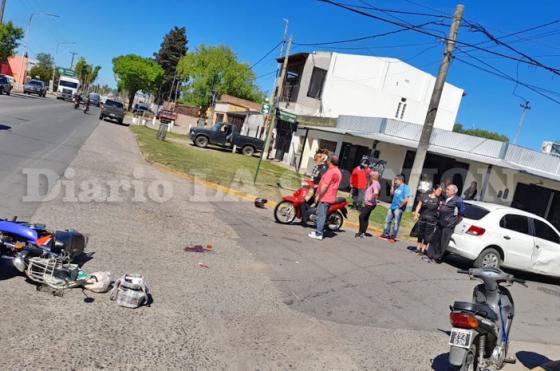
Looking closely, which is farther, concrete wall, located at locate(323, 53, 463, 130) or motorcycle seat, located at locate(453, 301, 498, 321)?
concrete wall, located at locate(323, 53, 463, 130)

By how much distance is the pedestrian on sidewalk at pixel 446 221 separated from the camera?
10102 millimetres

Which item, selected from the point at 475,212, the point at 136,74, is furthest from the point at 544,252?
the point at 136,74

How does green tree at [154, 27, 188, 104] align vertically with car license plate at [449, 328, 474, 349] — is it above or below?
above

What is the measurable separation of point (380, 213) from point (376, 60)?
22.6 metres

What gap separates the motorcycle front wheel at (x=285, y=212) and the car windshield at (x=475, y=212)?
3.89 metres

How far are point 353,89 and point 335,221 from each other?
26396 millimetres

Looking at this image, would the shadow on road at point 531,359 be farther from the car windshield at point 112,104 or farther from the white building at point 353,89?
the car windshield at point 112,104

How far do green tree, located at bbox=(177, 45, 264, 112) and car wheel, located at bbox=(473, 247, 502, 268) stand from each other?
6360cm

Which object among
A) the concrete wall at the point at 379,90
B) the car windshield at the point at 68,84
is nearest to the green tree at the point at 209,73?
the car windshield at the point at 68,84

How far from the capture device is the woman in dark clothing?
10867 mm

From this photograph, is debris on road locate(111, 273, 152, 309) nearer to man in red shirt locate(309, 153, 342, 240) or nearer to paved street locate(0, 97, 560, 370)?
paved street locate(0, 97, 560, 370)

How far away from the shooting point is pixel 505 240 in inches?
400

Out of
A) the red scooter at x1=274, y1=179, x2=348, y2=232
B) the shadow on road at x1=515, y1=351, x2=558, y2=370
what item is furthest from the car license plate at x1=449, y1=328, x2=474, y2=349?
the red scooter at x1=274, y1=179, x2=348, y2=232

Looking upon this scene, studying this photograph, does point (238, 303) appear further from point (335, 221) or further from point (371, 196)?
point (335, 221)
